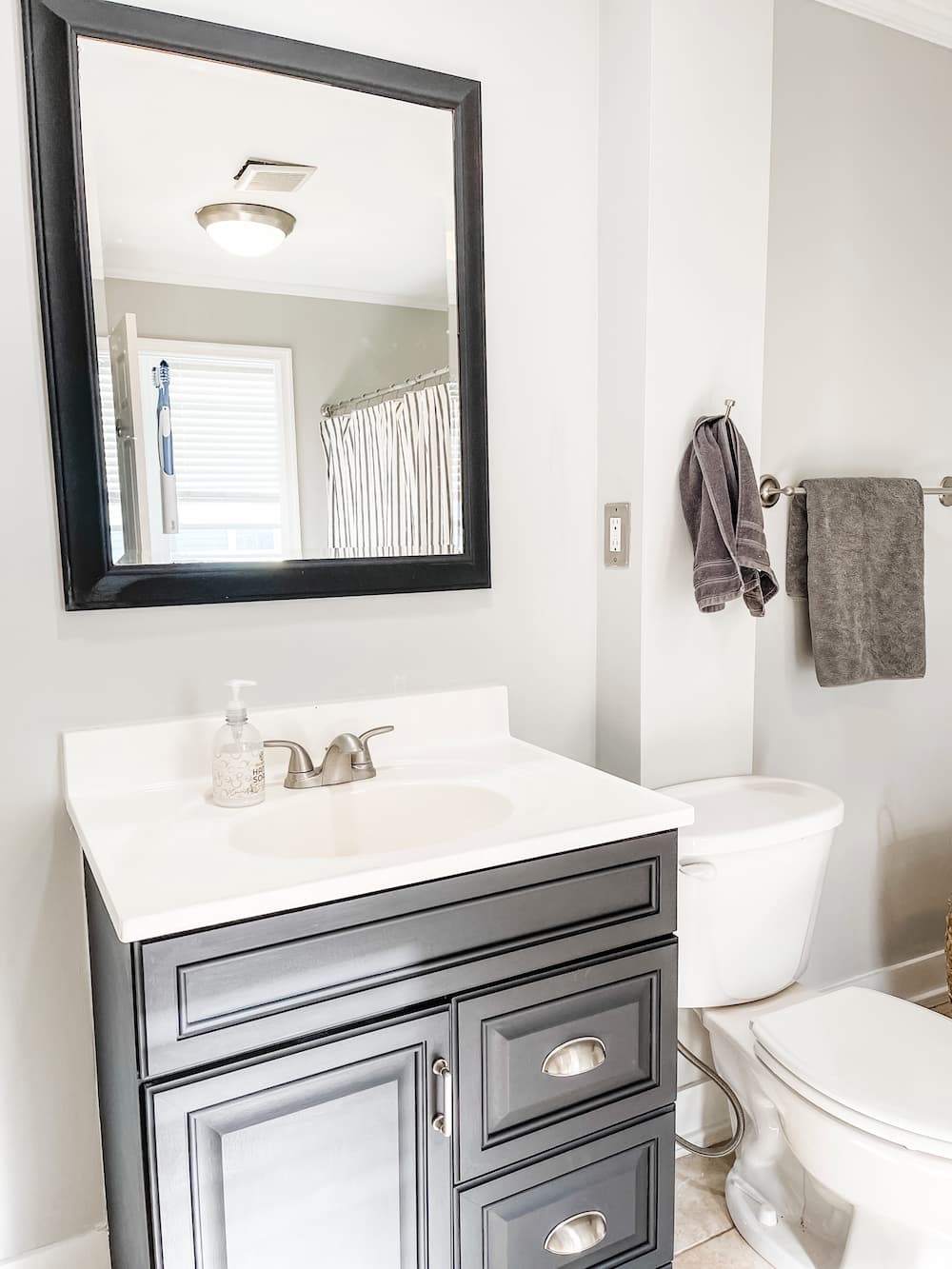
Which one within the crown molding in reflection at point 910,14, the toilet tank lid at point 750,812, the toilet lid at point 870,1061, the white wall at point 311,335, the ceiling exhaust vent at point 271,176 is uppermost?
the crown molding in reflection at point 910,14

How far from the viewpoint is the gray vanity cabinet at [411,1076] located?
98 centimetres

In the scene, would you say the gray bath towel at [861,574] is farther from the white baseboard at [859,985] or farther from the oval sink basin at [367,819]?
the oval sink basin at [367,819]

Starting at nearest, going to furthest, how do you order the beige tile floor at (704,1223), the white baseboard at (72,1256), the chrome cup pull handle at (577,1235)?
the chrome cup pull handle at (577,1235) → the white baseboard at (72,1256) → the beige tile floor at (704,1223)

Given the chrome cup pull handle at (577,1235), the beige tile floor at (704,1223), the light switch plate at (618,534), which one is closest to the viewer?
the chrome cup pull handle at (577,1235)

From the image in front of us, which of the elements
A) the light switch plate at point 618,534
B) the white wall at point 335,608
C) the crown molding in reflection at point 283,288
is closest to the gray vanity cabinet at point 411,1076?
the white wall at point 335,608

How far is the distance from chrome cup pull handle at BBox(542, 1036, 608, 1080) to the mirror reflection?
0.84 metres

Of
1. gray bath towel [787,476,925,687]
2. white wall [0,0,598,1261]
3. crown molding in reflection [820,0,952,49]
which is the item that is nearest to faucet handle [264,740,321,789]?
white wall [0,0,598,1261]

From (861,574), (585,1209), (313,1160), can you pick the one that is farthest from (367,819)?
(861,574)

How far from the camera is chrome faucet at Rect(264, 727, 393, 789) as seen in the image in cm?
141

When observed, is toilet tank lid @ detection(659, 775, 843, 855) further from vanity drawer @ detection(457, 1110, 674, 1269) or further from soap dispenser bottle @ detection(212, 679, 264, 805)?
soap dispenser bottle @ detection(212, 679, 264, 805)

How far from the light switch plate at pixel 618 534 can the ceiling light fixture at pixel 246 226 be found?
758 millimetres

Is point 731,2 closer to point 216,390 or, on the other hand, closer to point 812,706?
point 216,390

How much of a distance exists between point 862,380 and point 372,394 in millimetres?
1175

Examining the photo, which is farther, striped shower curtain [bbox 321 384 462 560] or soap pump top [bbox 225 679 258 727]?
striped shower curtain [bbox 321 384 462 560]
